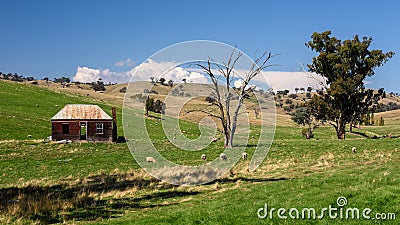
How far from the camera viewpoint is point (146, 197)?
63.2 feet

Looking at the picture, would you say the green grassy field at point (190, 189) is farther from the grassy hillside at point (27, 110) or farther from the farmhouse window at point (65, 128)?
the grassy hillside at point (27, 110)

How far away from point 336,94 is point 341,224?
43.0 metres

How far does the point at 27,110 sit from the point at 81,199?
218 feet

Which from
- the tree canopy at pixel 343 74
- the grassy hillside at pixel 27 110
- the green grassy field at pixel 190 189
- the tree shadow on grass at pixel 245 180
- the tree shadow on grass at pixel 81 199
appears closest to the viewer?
the green grassy field at pixel 190 189

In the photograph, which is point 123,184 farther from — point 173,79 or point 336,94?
point 336,94

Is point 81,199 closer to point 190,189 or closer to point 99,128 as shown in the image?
point 190,189

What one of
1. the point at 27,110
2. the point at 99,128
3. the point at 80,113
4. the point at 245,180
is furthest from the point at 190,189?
the point at 27,110

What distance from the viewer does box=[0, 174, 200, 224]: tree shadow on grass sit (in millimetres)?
15836

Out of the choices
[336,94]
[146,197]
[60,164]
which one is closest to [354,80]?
[336,94]

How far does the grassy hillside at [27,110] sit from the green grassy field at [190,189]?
24544 mm

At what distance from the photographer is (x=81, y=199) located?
738 inches

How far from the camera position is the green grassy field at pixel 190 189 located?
1339cm

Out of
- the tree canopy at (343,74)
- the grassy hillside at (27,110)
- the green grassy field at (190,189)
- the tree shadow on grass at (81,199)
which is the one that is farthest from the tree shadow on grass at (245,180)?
the grassy hillside at (27,110)

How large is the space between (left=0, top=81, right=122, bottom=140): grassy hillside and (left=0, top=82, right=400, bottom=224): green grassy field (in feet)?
80.5
